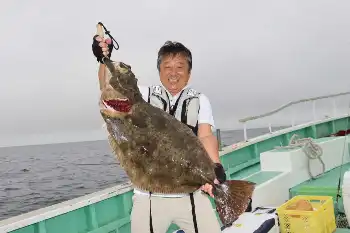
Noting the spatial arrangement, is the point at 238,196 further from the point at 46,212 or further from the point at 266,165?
the point at 266,165

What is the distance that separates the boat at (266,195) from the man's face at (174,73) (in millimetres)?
1892

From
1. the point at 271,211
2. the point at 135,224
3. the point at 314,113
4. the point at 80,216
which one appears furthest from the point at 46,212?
the point at 314,113

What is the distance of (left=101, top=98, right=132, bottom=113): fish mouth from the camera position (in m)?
2.48

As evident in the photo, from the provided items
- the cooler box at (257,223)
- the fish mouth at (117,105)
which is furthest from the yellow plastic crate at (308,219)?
the fish mouth at (117,105)

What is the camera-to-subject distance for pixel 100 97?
250 centimetres

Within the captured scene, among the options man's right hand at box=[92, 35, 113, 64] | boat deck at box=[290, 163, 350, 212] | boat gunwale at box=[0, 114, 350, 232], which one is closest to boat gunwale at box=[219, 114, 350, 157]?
boat deck at box=[290, 163, 350, 212]

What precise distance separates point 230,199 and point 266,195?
3.73 metres

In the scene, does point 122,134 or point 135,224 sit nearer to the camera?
point 122,134

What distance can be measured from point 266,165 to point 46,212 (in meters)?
4.70

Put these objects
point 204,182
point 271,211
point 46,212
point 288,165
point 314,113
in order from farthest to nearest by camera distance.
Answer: point 314,113
point 288,165
point 271,211
point 46,212
point 204,182

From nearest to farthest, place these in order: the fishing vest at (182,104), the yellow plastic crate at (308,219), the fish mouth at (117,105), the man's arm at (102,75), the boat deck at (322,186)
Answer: the fish mouth at (117,105)
the man's arm at (102,75)
the fishing vest at (182,104)
the yellow plastic crate at (308,219)
the boat deck at (322,186)

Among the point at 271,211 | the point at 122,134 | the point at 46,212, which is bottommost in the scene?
the point at 271,211

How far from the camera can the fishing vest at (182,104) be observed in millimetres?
3123

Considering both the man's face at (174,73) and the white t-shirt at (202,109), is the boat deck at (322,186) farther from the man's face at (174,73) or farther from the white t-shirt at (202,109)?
the man's face at (174,73)
